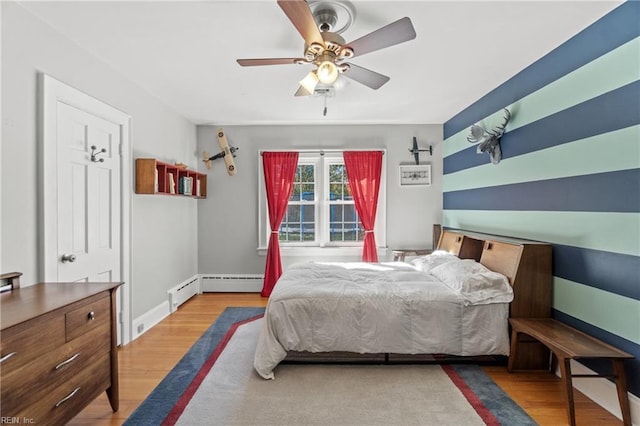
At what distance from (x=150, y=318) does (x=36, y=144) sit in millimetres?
2096

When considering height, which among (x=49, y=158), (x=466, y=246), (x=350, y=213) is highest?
(x=49, y=158)

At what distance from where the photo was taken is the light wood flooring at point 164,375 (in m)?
2.03

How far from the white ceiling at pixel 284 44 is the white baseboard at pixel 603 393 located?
2403mm

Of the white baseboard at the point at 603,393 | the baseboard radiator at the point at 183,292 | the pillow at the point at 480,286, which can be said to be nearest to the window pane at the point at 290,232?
the baseboard radiator at the point at 183,292

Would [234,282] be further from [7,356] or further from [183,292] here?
[7,356]

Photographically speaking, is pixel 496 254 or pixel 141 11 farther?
pixel 496 254

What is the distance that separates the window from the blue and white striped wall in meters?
2.20

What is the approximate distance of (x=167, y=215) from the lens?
394 centimetres

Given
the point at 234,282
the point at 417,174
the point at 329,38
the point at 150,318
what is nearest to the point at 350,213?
the point at 417,174

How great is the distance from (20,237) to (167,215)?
193 cm

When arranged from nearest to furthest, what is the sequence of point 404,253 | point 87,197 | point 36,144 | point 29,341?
point 29,341
point 36,144
point 87,197
point 404,253

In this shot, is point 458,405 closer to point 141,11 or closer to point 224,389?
point 224,389

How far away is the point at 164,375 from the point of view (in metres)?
2.52

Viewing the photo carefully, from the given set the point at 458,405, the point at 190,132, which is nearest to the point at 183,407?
the point at 458,405
